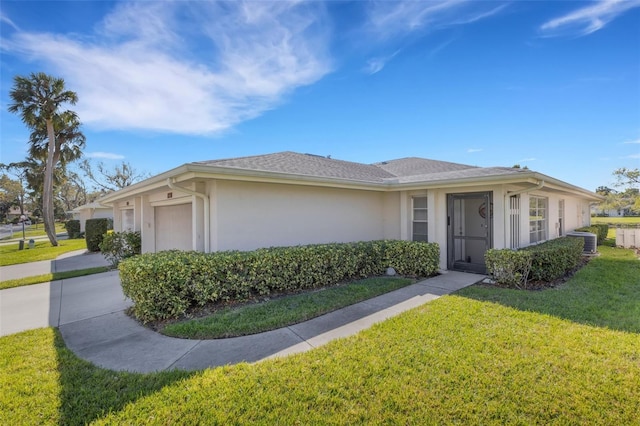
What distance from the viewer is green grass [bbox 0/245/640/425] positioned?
8.46 ft

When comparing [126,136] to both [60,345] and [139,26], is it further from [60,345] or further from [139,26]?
[60,345]

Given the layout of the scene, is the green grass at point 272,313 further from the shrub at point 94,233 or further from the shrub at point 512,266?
the shrub at point 94,233

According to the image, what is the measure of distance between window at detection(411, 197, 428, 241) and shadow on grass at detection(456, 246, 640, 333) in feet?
9.35

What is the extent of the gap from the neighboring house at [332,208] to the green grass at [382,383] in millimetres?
3490

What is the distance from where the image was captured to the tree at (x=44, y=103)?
17.0 meters

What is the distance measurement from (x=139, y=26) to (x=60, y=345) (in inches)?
269

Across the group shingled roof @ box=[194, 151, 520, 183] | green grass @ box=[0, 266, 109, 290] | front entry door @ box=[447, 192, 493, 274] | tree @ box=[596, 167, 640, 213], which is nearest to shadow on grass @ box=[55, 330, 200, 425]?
shingled roof @ box=[194, 151, 520, 183]

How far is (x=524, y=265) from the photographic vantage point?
6.61 m

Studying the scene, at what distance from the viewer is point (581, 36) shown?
23.4 ft

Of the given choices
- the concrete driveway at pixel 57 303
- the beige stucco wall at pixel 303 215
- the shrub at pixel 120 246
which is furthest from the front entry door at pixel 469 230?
the shrub at pixel 120 246

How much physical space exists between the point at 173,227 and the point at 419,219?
8.16 metres

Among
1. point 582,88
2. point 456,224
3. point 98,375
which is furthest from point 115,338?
point 582,88

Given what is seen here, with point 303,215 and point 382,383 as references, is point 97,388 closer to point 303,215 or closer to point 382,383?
point 382,383

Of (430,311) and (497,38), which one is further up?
(497,38)
